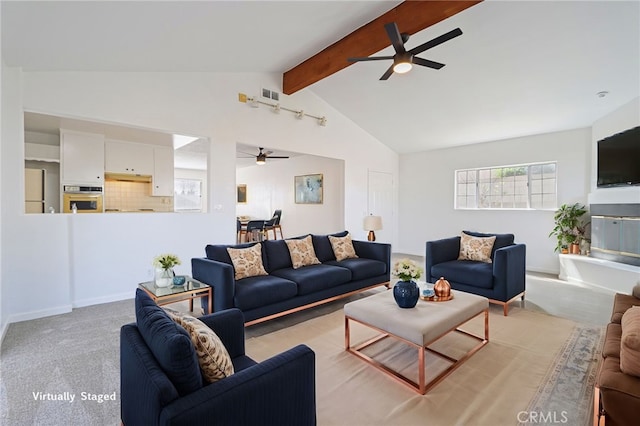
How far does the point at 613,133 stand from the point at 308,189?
5.87m

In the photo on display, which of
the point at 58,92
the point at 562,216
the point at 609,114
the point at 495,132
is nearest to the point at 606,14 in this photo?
the point at 609,114

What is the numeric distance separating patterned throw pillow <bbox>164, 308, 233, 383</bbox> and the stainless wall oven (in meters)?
5.41

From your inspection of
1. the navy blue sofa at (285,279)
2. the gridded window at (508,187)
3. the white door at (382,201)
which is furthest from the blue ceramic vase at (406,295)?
the gridded window at (508,187)

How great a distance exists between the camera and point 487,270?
3580 mm

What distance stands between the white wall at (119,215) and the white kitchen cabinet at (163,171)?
2485mm

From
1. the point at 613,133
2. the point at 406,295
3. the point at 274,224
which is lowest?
the point at 406,295

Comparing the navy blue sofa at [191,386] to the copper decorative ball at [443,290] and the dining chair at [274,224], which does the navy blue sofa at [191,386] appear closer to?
the copper decorative ball at [443,290]

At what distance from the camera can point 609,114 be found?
15.2 ft

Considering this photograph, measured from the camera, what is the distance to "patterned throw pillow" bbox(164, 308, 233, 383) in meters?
1.23

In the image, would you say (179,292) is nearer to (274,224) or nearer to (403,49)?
(403,49)

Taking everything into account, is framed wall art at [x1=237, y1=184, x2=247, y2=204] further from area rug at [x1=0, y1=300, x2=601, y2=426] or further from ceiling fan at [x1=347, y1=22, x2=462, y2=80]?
ceiling fan at [x1=347, y1=22, x2=462, y2=80]

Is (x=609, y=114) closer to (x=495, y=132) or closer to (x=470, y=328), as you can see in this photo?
(x=495, y=132)

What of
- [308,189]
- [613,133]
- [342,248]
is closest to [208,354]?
[342,248]

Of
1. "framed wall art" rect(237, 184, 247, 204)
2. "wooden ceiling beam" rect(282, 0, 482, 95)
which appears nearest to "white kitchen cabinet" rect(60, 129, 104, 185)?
"wooden ceiling beam" rect(282, 0, 482, 95)
